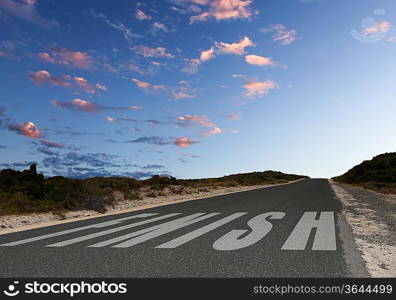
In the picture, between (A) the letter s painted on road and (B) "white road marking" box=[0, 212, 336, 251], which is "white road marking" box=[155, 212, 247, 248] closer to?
(B) "white road marking" box=[0, 212, 336, 251]

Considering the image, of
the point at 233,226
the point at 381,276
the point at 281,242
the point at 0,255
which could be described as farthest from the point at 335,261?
the point at 0,255

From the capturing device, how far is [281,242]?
911 cm

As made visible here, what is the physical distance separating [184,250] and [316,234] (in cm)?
419

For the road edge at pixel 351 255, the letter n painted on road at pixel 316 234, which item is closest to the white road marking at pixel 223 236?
the letter n painted on road at pixel 316 234

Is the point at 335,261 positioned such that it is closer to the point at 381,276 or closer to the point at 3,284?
the point at 381,276

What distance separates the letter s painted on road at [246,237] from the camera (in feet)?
28.1

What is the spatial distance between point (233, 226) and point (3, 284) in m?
7.40

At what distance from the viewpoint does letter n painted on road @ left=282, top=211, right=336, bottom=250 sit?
8.59 metres

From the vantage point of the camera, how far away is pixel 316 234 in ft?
33.9

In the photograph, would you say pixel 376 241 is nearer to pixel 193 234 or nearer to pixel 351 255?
pixel 351 255

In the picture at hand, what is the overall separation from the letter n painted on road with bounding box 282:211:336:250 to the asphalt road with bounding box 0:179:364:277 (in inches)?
0.9

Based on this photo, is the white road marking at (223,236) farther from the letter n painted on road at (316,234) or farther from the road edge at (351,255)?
the road edge at (351,255)

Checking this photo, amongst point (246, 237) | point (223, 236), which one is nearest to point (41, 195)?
point (223, 236)

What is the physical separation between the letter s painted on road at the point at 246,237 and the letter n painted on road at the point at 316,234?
32.2 inches
